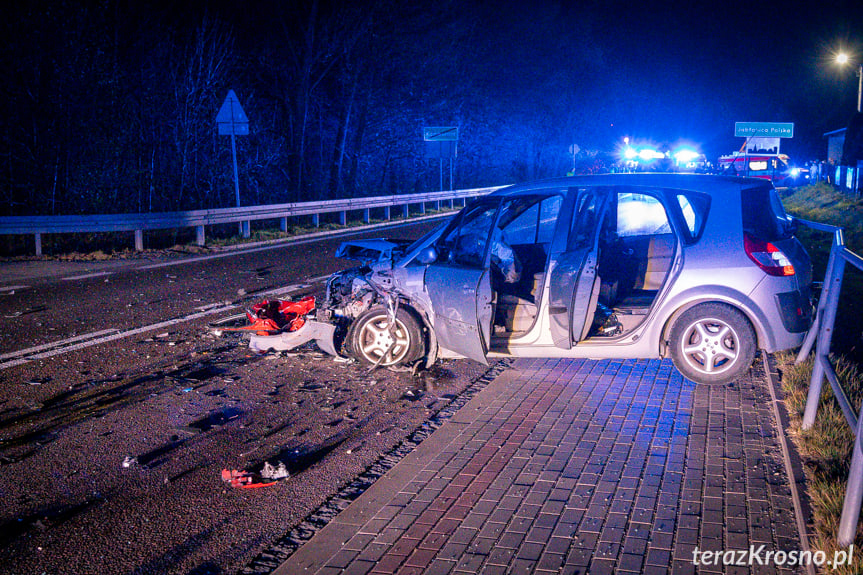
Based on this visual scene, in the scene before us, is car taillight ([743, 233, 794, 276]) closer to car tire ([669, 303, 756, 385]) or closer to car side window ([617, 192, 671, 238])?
car tire ([669, 303, 756, 385])

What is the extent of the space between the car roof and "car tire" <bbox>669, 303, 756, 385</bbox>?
1102mm

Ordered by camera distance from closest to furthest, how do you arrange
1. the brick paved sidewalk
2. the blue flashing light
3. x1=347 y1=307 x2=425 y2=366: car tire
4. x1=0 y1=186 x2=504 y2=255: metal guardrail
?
the brick paved sidewalk → x1=347 y1=307 x2=425 y2=366: car tire → x1=0 y1=186 x2=504 y2=255: metal guardrail → the blue flashing light

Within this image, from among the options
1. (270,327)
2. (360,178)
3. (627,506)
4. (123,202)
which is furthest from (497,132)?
(627,506)

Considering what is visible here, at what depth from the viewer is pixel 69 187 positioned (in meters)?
19.2

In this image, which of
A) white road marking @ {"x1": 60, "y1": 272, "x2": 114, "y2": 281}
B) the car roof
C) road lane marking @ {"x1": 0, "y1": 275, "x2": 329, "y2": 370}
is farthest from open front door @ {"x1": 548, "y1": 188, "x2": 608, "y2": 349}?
white road marking @ {"x1": 60, "y1": 272, "x2": 114, "y2": 281}

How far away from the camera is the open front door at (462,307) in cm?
632

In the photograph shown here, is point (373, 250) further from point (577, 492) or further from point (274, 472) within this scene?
point (577, 492)

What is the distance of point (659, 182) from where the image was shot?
21.9 feet

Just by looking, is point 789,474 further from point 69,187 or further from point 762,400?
point 69,187

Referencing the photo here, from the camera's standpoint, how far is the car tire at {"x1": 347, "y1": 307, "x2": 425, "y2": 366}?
6969 mm

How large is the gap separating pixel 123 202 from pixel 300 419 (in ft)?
55.6

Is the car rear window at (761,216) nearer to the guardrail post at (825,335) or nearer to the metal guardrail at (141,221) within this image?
the guardrail post at (825,335)

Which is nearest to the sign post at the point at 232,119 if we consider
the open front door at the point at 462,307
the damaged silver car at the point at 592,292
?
the damaged silver car at the point at 592,292

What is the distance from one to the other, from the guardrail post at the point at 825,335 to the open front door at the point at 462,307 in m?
2.55
